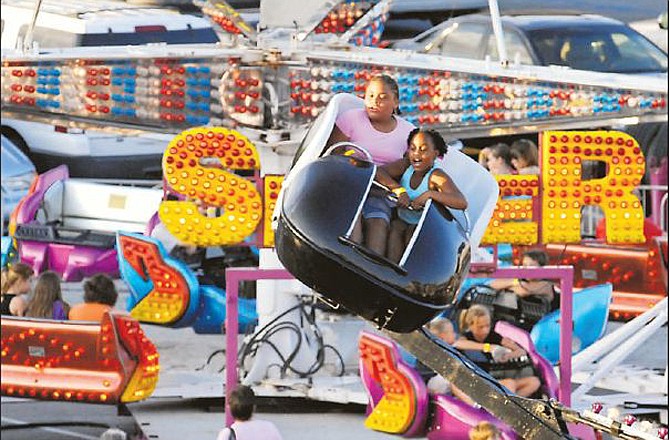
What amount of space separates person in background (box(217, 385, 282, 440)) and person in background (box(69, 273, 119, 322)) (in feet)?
8.42

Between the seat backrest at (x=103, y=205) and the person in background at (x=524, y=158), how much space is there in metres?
4.88

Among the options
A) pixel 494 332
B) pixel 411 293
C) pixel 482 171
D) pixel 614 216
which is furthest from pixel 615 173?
pixel 411 293

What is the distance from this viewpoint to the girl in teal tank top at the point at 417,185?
6.79m

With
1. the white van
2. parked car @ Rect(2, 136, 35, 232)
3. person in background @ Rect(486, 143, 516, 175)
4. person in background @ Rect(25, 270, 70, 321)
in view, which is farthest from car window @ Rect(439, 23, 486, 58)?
person in background @ Rect(25, 270, 70, 321)

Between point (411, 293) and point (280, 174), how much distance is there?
5608 mm

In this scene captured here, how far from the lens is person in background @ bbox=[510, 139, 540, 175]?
13578mm

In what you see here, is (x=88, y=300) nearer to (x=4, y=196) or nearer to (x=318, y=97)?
(x=318, y=97)

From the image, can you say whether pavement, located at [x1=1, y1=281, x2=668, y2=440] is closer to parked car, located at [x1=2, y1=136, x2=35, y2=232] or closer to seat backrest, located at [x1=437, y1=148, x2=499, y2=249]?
seat backrest, located at [x1=437, y1=148, x2=499, y2=249]

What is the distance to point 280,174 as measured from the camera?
12.3 metres

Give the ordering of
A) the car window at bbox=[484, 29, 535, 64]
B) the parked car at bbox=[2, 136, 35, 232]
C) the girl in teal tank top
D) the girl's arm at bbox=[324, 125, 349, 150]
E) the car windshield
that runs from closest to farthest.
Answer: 1. the girl in teal tank top
2. the girl's arm at bbox=[324, 125, 349, 150]
3. the car windshield
4. the car window at bbox=[484, 29, 535, 64]
5. the parked car at bbox=[2, 136, 35, 232]

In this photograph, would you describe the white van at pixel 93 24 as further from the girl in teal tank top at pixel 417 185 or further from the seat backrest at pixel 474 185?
the girl in teal tank top at pixel 417 185

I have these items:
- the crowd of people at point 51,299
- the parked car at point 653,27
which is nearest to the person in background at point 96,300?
the crowd of people at point 51,299

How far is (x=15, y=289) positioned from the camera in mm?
12867

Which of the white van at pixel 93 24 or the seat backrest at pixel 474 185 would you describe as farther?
the white van at pixel 93 24
